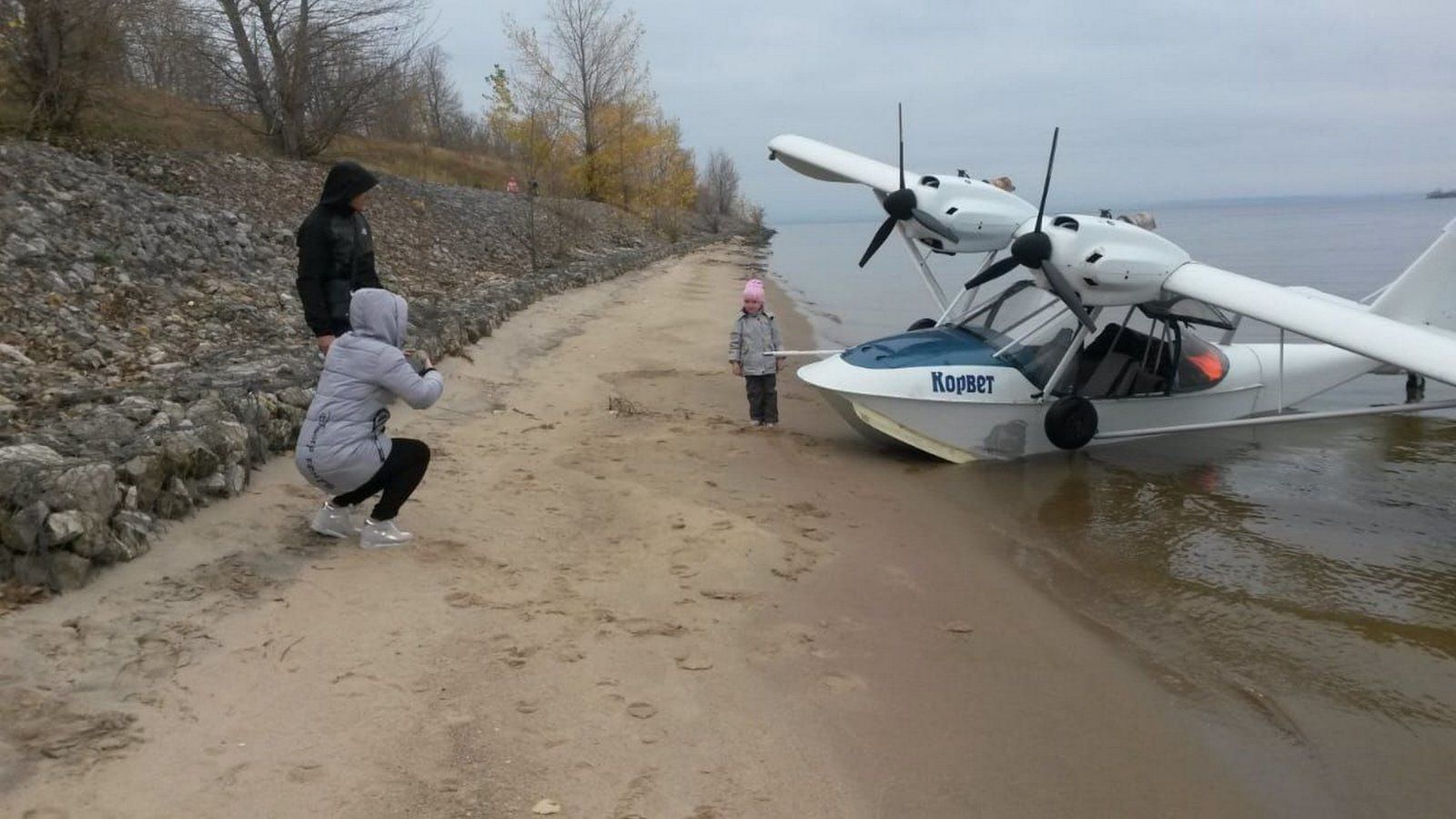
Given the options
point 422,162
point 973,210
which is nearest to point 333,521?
point 973,210

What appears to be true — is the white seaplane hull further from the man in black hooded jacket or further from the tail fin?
the man in black hooded jacket

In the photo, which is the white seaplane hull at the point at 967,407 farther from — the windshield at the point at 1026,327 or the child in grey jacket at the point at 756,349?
the child in grey jacket at the point at 756,349

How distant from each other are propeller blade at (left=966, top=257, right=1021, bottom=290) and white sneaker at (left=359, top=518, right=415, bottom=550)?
6632 mm

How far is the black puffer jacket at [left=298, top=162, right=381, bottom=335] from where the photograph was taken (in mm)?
6148

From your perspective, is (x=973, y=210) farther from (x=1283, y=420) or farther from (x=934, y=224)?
(x=1283, y=420)

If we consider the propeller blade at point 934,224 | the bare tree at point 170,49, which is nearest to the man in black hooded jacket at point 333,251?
the propeller blade at point 934,224

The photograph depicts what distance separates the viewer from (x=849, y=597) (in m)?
5.52

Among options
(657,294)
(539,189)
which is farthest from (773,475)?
(539,189)

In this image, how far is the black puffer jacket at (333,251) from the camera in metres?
6.15

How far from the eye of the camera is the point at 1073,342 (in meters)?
9.01

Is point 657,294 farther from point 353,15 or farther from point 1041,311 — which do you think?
point 1041,311

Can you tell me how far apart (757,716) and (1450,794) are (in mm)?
3141

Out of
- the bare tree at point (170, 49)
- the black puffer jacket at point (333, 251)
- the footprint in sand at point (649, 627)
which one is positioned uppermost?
the bare tree at point (170, 49)

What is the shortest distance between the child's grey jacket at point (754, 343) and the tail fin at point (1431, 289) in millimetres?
6481
